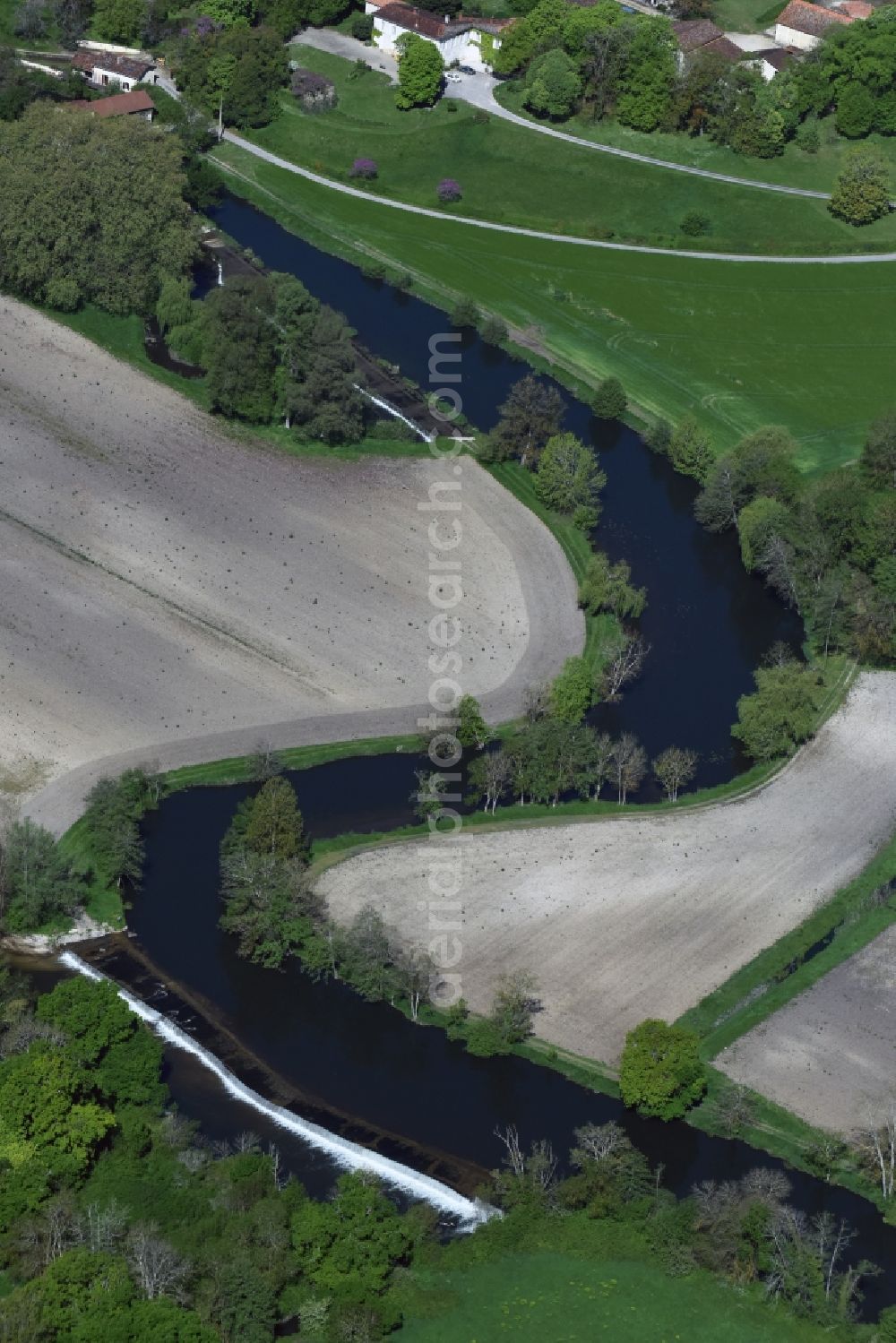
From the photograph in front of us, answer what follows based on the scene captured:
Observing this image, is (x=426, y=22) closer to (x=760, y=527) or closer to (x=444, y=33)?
(x=444, y=33)

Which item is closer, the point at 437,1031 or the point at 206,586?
the point at 437,1031

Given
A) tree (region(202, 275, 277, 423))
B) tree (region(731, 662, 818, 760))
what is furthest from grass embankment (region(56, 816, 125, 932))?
tree (region(202, 275, 277, 423))

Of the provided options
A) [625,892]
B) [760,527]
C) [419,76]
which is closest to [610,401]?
[760,527]

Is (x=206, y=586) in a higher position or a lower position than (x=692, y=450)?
lower

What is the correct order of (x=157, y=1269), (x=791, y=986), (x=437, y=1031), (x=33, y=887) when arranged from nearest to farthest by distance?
(x=157, y=1269) → (x=437, y=1031) → (x=33, y=887) → (x=791, y=986)

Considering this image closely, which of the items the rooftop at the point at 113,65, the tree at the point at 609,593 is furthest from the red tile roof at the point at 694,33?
the tree at the point at 609,593

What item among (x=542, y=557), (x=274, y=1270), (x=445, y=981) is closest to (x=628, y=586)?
(x=542, y=557)

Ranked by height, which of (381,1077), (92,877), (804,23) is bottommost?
(381,1077)
